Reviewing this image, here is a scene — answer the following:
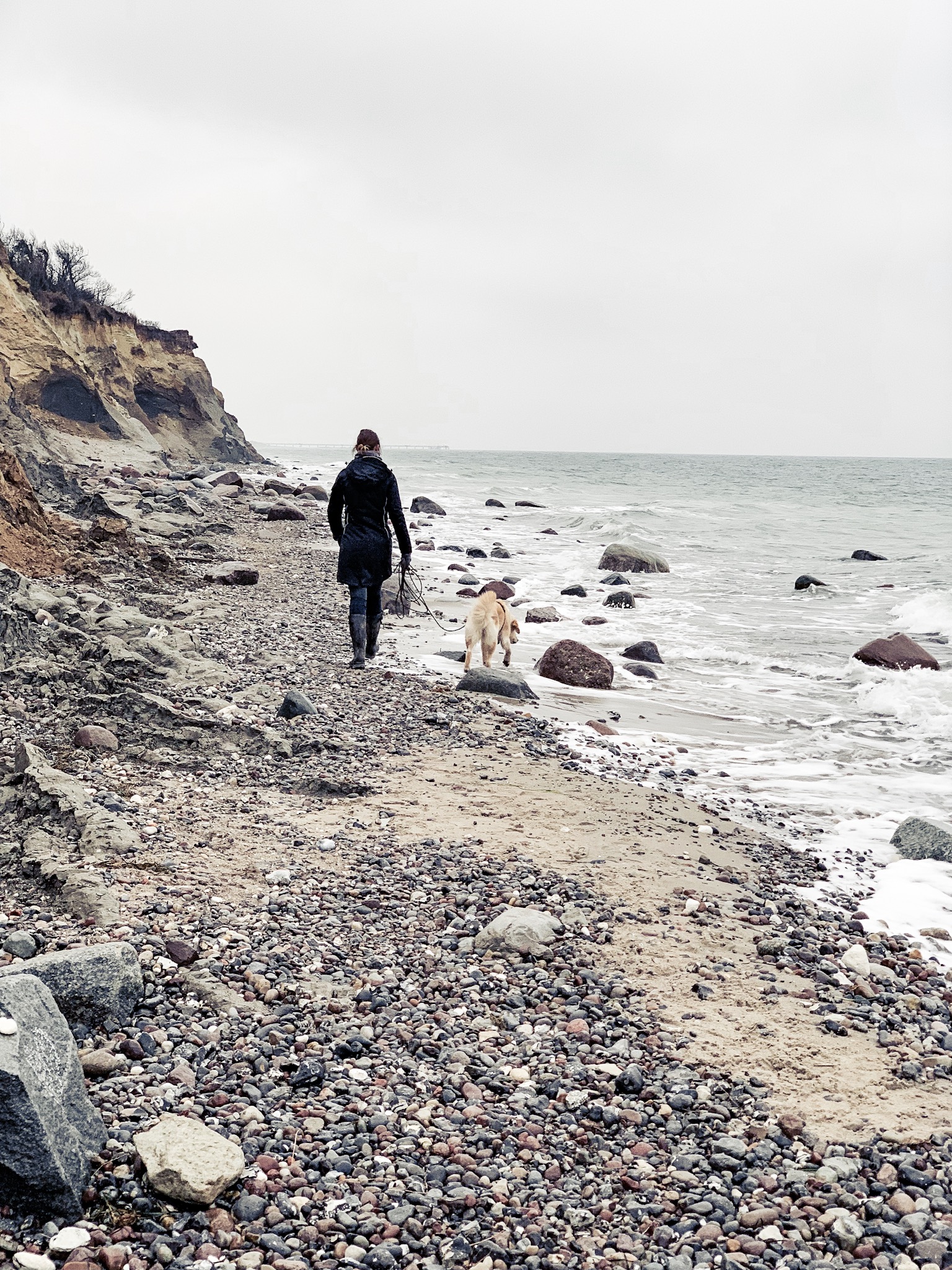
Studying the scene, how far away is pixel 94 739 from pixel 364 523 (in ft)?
13.8

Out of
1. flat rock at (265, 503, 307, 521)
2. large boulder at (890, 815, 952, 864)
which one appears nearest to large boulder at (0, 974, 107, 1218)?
large boulder at (890, 815, 952, 864)

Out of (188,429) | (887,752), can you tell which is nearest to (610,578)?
(887,752)

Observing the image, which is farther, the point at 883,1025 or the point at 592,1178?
the point at 883,1025

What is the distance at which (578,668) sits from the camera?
11.1 m

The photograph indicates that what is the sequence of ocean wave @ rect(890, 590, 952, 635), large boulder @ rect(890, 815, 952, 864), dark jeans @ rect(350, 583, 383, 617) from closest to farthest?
1. large boulder @ rect(890, 815, 952, 864)
2. dark jeans @ rect(350, 583, 383, 617)
3. ocean wave @ rect(890, 590, 952, 635)

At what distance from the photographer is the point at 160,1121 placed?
292 cm

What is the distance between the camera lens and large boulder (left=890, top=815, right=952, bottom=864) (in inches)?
247

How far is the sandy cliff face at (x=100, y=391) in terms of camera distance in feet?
103

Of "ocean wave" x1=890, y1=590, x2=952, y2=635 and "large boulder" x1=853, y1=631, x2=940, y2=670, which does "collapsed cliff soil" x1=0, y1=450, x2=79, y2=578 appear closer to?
"large boulder" x1=853, y1=631, x2=940, y2=670

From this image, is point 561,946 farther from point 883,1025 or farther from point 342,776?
point 342,776

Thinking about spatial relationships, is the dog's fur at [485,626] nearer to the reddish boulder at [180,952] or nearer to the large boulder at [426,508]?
the reddish boulder at [180,952]

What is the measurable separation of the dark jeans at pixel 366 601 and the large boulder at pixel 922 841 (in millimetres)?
5734

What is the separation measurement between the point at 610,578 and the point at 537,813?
1563 cm

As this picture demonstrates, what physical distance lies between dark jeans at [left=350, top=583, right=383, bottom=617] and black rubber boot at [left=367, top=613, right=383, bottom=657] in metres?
0.06
